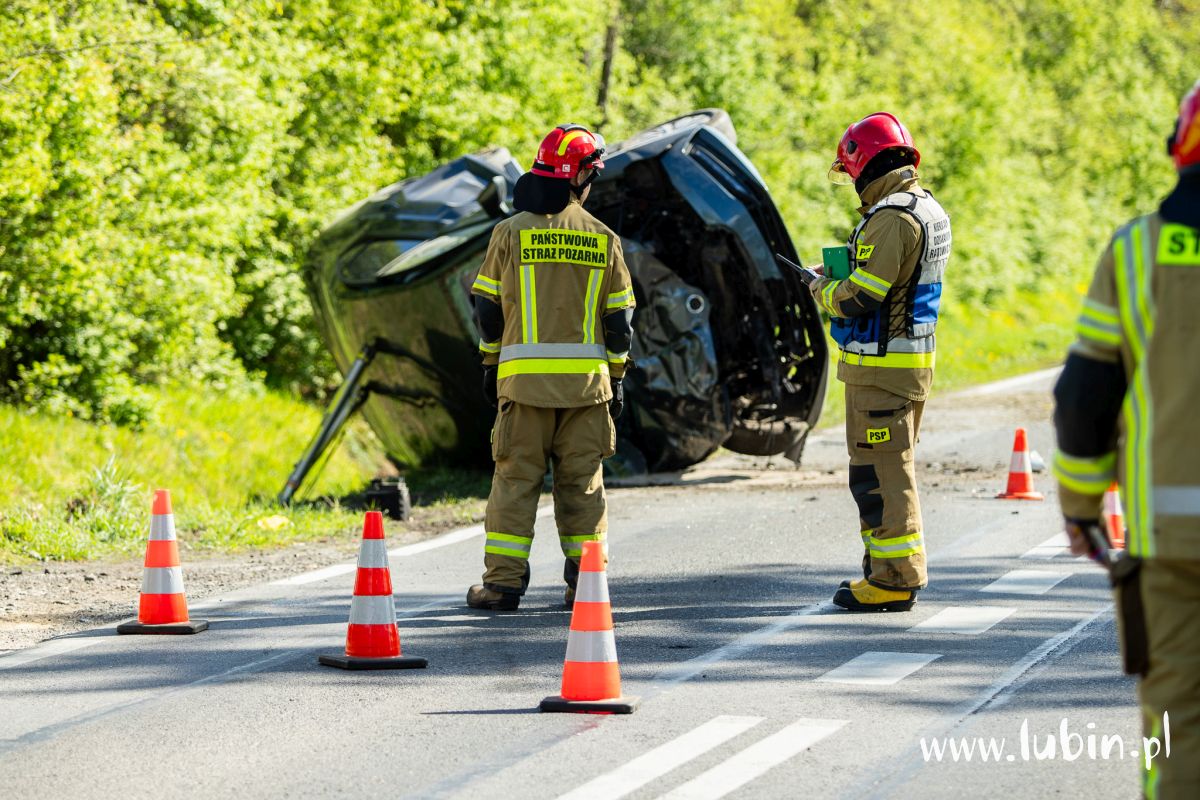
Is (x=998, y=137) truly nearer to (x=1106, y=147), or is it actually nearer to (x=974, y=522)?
(x=1106, y=147)

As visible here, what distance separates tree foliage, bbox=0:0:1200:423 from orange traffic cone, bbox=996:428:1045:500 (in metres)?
6.24

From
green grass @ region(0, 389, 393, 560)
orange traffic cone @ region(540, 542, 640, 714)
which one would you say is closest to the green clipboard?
orange traffic cone @ region(540, 542, 640, 714)

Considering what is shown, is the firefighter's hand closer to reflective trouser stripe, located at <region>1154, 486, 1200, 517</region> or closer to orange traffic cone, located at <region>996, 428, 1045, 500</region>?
reflective trouser stripe, located at <region>1154, 486, 1200, 517</region>

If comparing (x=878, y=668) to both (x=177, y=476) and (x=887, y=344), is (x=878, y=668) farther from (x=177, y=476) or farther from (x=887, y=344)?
(x=177, y=476)

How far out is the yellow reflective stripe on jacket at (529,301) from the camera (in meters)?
7.15

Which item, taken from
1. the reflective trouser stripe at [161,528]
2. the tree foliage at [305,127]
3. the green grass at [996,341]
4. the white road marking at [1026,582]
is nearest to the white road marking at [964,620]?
the white road marking at [1026,582]

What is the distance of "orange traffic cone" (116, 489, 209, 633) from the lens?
684cm

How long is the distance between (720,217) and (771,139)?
1520cm

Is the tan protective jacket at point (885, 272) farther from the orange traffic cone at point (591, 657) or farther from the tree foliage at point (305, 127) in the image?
the tree foliage at point (305, 127)

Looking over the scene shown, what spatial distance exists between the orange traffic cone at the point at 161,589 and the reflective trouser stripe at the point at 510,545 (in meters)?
1.24

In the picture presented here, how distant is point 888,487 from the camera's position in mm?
7059

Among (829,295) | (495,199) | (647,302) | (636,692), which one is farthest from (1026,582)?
(495,199)

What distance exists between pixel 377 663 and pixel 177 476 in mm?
6686

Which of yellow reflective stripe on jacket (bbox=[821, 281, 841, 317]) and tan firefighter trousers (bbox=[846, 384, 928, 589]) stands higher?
yellow reflective stripe on jacket (bbox=[821, 281, 841, 317])
